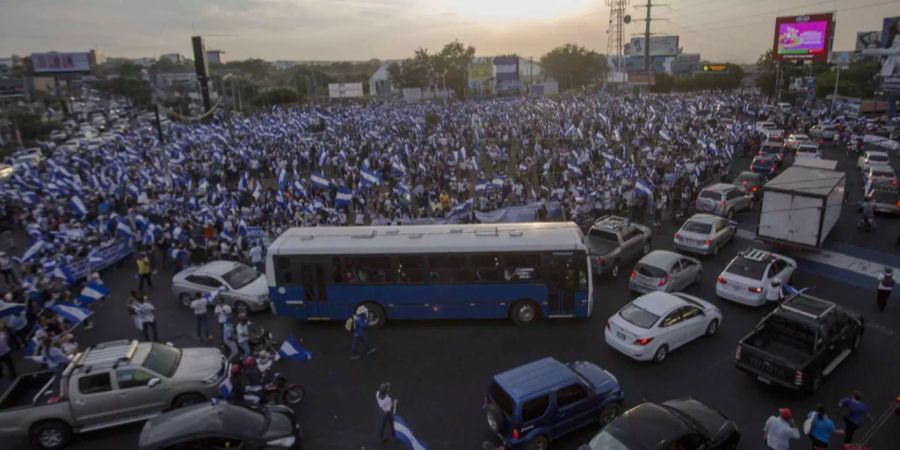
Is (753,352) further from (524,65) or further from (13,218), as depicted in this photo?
(524,65)

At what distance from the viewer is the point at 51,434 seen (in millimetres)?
9547

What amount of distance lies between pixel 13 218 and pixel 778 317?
3087 centimetres

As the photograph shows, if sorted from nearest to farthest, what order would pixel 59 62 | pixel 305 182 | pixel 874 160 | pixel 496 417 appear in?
pixel 496 417
pixel 874 160
pixel 305 182
pixel 59 62

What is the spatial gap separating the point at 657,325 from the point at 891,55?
4652 cm

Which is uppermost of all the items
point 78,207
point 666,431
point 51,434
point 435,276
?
point 78,207

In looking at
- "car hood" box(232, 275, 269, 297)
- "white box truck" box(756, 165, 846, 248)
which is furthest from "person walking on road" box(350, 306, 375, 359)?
"white box truck" box(756, 165, 846, 248)

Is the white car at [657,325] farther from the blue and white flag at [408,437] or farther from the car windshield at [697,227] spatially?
the car windshield at [697,227]

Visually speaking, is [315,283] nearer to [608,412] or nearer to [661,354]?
[608,412]

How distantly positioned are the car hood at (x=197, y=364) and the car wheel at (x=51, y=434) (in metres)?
1.98

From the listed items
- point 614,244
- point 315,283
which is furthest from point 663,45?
point 315,283

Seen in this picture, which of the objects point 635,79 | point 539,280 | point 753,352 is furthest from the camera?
point 635,79

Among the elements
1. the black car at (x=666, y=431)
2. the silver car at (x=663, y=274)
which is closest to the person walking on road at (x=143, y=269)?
the black car at (x=666, y=431)

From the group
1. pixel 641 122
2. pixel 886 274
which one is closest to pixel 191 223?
pixel 886 274

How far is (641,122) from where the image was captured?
45.5 m
